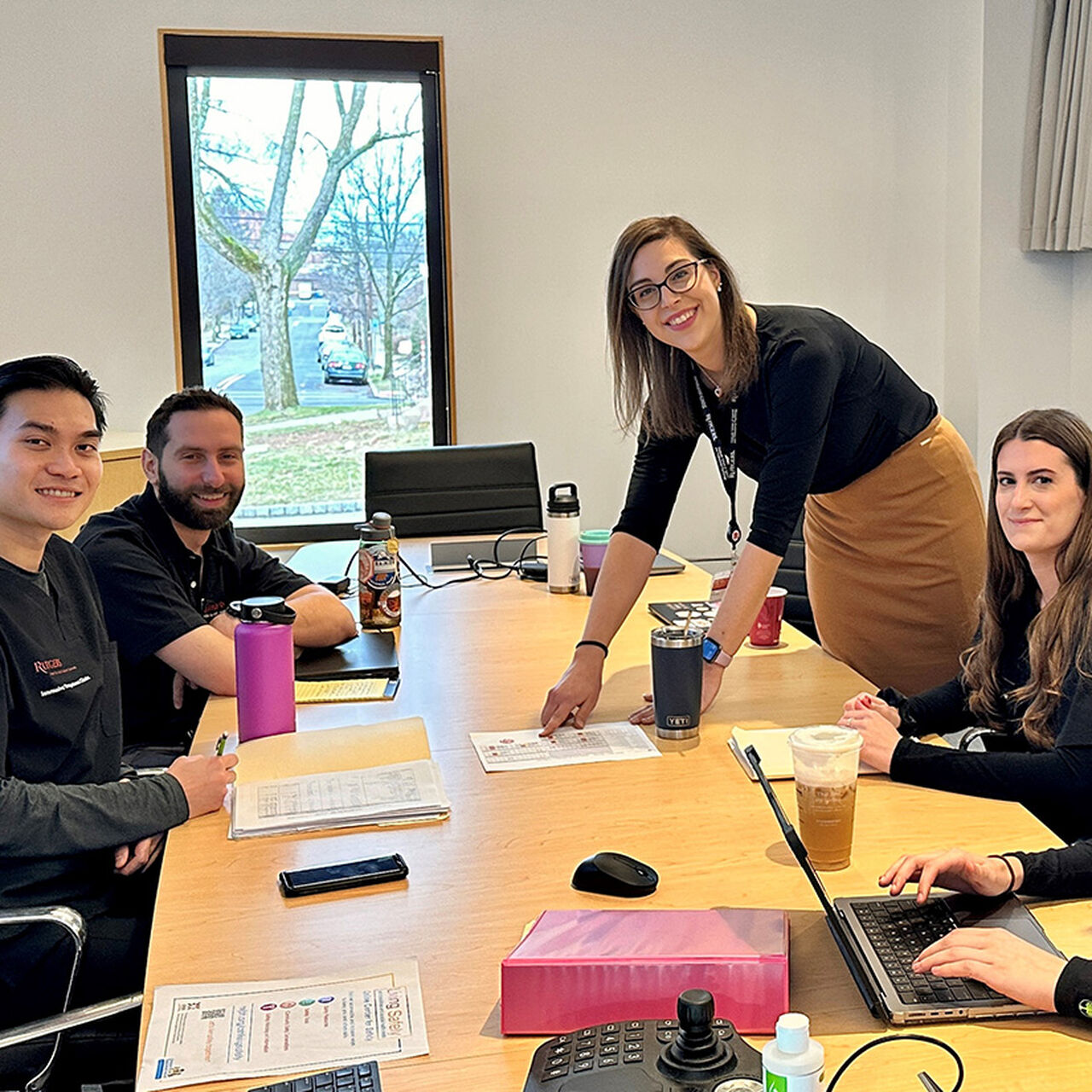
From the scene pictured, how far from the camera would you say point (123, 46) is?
429cm

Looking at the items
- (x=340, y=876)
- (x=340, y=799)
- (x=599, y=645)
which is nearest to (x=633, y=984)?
(x=340, y=876)

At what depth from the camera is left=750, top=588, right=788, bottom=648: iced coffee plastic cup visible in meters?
2.37

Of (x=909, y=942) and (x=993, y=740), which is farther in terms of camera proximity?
(x=993, y=740)

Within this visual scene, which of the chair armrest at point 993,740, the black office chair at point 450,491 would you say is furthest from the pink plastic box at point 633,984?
the black office chair at point 450,491

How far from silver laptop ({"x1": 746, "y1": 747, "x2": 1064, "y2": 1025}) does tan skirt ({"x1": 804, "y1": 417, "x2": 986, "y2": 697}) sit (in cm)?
116

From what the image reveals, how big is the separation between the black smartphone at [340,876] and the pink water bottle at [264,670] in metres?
0.48

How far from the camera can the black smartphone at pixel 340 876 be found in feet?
4.49

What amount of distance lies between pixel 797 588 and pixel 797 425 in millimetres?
1572

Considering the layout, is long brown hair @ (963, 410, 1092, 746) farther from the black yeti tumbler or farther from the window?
the window

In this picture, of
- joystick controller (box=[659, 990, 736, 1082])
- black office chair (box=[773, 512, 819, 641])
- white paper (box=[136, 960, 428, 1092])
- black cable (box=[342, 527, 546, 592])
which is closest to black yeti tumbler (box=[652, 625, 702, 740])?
white paper (box=[136, 960, 428, 1092])

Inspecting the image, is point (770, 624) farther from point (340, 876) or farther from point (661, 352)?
point (340, 876)

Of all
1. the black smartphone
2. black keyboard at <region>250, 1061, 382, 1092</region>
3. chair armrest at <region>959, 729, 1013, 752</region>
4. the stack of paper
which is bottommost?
chair armrest at <region>959, 729, 1013, 752</region>

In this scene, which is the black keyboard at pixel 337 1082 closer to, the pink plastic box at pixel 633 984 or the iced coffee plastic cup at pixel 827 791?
the pink plastic box at pixel 633 984

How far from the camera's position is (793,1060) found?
2.59 ft
